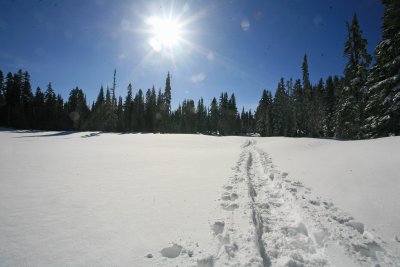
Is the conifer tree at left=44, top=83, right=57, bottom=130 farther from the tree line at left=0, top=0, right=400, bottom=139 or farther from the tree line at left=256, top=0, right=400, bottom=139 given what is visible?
the tree line at left=256, top=0, right=400, bottom=139

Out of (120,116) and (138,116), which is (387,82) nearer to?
(138,116)

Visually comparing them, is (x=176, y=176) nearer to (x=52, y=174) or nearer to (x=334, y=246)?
(x=52, y=174)

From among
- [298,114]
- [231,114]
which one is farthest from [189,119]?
[298,114]

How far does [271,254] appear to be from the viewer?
3113mm

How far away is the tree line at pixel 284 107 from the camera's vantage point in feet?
53.3

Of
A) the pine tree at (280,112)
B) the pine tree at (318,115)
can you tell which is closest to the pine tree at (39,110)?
the pine tree at (280,112)

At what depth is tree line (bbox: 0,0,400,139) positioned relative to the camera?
16.2 metres

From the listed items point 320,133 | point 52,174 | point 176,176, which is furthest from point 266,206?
point 320,133

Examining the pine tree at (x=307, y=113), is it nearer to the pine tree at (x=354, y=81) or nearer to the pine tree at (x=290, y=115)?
the pine tree at (x=290, y=115)

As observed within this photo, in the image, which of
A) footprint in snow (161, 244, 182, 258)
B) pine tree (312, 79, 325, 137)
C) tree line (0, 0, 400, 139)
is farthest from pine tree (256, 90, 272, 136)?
footprint in snow (161, 244, 182, 258)

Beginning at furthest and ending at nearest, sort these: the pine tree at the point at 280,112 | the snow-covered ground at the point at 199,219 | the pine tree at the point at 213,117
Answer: the pine tree at the point at 213,117, the pine tree at the point at 280,112, the snow-covered ground at the point at 199,219

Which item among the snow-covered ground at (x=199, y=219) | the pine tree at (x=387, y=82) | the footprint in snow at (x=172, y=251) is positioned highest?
the pine tree at (x=387, y=82)

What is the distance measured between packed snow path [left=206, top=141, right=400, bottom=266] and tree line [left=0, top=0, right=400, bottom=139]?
15662 millimetres

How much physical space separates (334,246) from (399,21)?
20.9 meters
